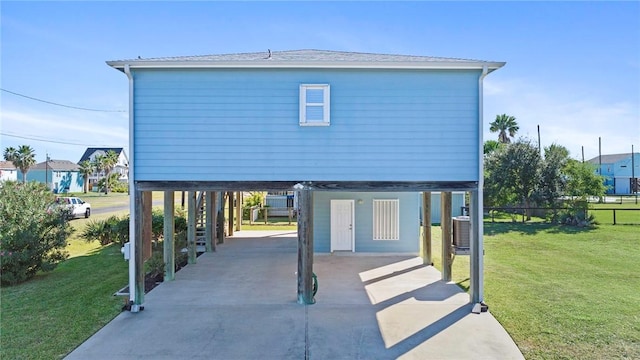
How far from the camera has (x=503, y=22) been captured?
12.8 m

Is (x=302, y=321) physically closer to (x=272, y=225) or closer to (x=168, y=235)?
(x=168, y=235)

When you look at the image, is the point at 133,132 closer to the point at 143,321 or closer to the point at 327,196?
the point at 143,321

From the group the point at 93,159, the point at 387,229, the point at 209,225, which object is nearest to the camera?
the point at 387,229

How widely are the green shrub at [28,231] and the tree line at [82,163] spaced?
133 ft

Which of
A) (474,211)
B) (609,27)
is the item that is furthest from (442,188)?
(609,27)

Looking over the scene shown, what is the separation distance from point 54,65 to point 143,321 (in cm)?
1461

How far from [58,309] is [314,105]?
679cm

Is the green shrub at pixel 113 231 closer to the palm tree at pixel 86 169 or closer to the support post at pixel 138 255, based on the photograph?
the support post at pixel 138 255

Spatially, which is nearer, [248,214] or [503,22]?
[503,22]

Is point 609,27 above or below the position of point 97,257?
above

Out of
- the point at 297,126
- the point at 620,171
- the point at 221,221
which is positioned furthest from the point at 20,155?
the point at 620,171

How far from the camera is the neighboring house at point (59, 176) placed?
5581 cm

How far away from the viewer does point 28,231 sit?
9148 mm

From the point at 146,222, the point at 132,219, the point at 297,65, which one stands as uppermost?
the point at 297,65
